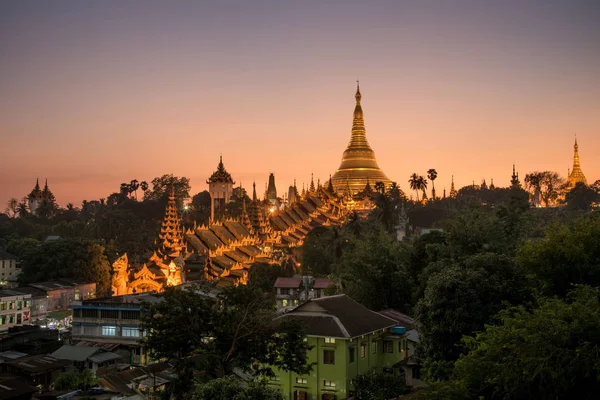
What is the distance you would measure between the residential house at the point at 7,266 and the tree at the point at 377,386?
189ft

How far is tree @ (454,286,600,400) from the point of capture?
15.7 meters

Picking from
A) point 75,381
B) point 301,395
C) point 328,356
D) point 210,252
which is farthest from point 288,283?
point 328,356

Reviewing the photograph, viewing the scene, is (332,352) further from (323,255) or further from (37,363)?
(323,255)

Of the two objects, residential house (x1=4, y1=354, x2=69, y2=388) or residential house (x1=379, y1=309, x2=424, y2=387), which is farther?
residential house (x1=4, y1=354, x2=69, y2=388)

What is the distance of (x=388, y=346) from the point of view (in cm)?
3103

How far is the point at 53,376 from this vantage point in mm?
35500

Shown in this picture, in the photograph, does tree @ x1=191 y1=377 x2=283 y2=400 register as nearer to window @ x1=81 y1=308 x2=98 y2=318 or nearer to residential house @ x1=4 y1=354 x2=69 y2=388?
residential house @ x1=4 y1=354 x2=69 y2=388

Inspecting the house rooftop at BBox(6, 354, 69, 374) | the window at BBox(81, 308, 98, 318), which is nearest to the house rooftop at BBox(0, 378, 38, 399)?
the house rooftop at BBox(6, 354, 69, 374)

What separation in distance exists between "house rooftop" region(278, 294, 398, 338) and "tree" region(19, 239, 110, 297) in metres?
41.1

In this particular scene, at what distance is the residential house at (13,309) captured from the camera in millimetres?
52312

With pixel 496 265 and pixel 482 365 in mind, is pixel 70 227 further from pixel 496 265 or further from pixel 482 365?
→ pixel 482 365

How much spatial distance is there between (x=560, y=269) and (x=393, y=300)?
1762 cm

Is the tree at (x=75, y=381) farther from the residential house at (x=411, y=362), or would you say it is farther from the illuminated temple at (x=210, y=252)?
the illuminated temple at (x=210, y=252)

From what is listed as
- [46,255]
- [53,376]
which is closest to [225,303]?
[53,376]
